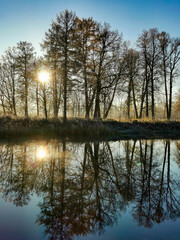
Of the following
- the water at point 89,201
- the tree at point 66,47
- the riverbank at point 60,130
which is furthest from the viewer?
the tree at point 66,47

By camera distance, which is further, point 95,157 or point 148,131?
point 148,131

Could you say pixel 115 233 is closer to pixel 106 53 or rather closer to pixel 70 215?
pixel 70 215

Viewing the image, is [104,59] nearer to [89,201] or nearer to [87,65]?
[87,65]

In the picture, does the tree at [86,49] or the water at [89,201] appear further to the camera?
the tree at [86,49]

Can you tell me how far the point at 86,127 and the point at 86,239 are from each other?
11345mm

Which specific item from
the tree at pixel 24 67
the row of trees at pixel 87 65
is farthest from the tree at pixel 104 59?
the tree at pixel 24 67

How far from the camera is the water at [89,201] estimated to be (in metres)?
2.27

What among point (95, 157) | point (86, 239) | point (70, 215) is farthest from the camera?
point (95, 157)

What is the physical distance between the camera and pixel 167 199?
3.06m

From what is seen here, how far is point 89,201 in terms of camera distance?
3.01 metres

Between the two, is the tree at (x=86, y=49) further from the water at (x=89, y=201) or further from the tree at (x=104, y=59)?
the water at (x=89, y=201)

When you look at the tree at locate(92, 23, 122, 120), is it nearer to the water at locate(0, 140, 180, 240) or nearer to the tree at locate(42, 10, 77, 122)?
the tree at locate(42, 10, 77, 122)

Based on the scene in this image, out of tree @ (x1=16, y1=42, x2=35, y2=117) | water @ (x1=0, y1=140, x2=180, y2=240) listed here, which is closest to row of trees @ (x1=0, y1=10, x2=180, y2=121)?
tree @ (x1=16, y1=42, x2=35, y2=117)

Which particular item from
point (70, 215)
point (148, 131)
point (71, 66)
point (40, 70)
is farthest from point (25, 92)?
point (70, 215)
